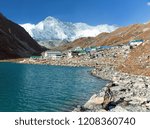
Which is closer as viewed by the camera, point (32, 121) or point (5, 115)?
point (32, 121)

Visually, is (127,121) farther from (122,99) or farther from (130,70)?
(130,70)

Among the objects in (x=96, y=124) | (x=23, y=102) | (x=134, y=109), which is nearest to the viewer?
(x=96, y=124)

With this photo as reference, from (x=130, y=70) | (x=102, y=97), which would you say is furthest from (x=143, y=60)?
(x=102, y=97)

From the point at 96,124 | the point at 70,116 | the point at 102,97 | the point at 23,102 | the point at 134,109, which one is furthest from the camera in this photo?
the point at 23,102

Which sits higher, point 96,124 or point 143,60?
point 143,60

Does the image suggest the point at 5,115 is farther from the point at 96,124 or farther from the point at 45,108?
the point at 45,108

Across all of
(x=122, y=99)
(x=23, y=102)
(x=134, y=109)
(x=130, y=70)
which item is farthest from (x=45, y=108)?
(x=130, y=70)

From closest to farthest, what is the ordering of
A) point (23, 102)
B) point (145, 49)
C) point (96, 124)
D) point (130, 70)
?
point (96, 124)
point (23, 102)
point (130, 70)
point (145, 49)

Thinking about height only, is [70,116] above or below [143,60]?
below

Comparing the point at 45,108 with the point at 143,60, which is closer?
the point at 45,108
